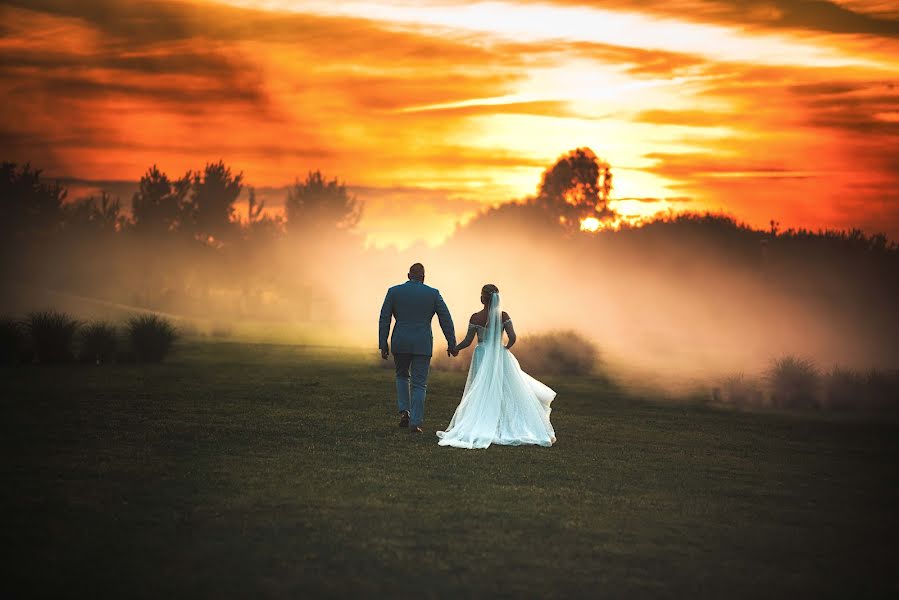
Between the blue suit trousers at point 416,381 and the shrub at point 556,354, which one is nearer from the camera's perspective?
the blue suit trousers at point 416,381

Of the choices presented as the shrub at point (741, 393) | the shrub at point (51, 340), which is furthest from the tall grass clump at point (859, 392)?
the shrub at point (51, 340)

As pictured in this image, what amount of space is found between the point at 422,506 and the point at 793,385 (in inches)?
662

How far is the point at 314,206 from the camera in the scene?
108375mm

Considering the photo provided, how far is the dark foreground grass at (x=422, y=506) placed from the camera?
25.8ft

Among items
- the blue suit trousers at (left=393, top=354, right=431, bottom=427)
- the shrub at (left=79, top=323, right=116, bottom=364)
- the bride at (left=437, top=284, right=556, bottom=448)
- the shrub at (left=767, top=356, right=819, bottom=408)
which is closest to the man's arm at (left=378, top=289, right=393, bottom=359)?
the blue suit trousers at (left=393, top=354, right=431, bottom=427)

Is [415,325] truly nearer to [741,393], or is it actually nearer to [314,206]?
[741,393]

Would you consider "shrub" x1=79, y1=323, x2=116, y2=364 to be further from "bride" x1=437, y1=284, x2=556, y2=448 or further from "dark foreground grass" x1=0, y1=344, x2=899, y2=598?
"bride" x1=437, y1=284, x2=556, y2=448

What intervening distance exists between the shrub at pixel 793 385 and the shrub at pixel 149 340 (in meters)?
18.9

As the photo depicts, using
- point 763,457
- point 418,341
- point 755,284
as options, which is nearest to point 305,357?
point 418,341

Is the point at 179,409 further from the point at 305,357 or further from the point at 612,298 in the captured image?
the point at 612,298

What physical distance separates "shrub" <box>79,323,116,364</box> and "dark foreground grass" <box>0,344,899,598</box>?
11836 millimetres

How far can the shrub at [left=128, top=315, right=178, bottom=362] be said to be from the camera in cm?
3291

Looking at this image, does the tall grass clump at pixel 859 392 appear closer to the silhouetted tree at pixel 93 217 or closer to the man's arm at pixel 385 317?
the man's arm at pixel 385 317

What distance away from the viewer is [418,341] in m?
16.8
